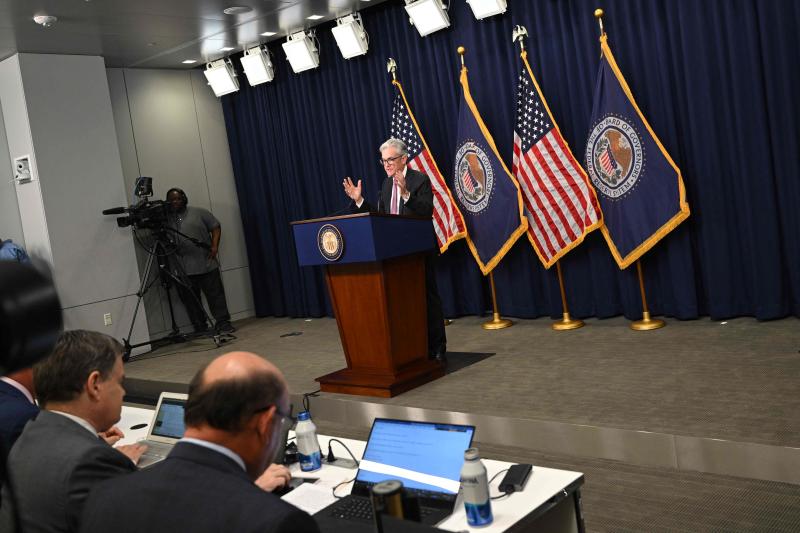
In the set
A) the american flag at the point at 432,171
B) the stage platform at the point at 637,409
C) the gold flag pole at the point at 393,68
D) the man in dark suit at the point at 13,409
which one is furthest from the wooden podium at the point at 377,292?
the man in dark suit at the point at 13,409

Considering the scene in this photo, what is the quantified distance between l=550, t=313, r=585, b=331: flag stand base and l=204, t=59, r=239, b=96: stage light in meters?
4.26

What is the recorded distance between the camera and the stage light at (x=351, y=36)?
744 cm

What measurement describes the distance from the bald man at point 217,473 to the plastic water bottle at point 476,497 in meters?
0.51

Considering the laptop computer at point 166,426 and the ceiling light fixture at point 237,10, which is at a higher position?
the ceiling light fixture at point 237,10

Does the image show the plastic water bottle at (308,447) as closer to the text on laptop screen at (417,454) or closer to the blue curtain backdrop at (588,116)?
the text on laptop screen at (417,454)

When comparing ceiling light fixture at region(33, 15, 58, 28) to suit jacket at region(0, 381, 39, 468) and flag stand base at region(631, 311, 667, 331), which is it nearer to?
suit jacket at region(0, 381, 39, 468)

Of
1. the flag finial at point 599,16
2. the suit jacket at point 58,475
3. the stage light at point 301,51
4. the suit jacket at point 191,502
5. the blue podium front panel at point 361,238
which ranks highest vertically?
the stage light at point 301,51

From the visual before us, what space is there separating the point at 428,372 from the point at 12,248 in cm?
413

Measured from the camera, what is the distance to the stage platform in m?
3.24

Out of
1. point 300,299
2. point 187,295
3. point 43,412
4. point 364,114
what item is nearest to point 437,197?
point 364,114

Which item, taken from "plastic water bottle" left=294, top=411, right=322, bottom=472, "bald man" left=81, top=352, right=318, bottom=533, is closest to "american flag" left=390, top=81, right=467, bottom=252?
"plastic water bottle" left=294, top=411, right=322, bottom=472

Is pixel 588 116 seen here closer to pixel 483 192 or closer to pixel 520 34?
pixel 520 34

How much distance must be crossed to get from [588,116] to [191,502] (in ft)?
17.7

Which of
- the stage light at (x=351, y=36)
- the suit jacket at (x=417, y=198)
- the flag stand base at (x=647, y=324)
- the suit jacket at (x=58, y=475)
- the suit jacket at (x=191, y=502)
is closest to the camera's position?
the suit jacket at (x=191, y=502)
